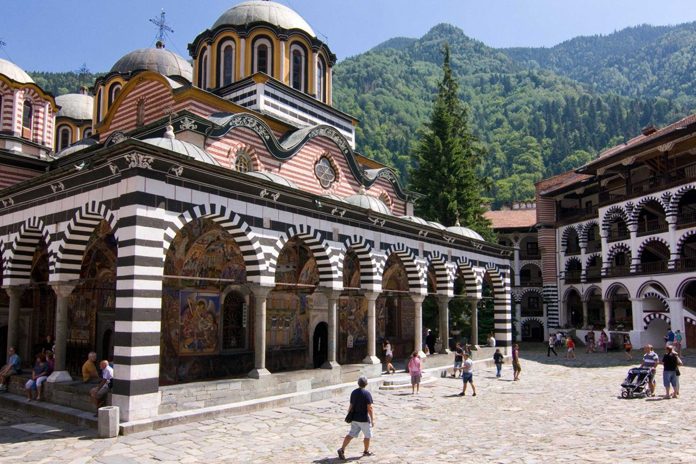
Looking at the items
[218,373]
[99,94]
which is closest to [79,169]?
[218,373]

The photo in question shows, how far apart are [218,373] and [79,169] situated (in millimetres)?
6486

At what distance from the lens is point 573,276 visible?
37.1 metres

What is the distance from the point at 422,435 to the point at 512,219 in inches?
1442

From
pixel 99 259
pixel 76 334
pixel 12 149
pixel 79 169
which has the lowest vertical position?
pixel 76 334

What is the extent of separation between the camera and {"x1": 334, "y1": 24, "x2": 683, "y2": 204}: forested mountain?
84.6 metres

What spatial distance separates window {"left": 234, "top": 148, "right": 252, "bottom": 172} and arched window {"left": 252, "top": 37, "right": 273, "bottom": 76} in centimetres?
543

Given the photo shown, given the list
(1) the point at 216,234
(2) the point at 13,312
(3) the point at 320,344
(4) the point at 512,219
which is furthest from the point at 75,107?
(4) the point at 512,219

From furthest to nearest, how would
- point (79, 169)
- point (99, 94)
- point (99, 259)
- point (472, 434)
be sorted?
point (99, 94) → point (99, 259) → point (79, 169) → point (472, 434)

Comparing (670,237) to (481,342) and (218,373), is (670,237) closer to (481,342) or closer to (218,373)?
(481,342)

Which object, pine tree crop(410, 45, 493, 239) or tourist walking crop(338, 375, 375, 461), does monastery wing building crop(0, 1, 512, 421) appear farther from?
pine tree crop(410, 45, 493, 239)

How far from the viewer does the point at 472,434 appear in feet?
33.0

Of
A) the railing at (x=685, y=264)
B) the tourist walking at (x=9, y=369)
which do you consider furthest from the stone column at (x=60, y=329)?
the railing at (x=685, y=264)

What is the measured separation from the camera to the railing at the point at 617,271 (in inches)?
1228

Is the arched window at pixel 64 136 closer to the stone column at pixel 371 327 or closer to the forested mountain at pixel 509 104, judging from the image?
the stone column at pixel 371 327
